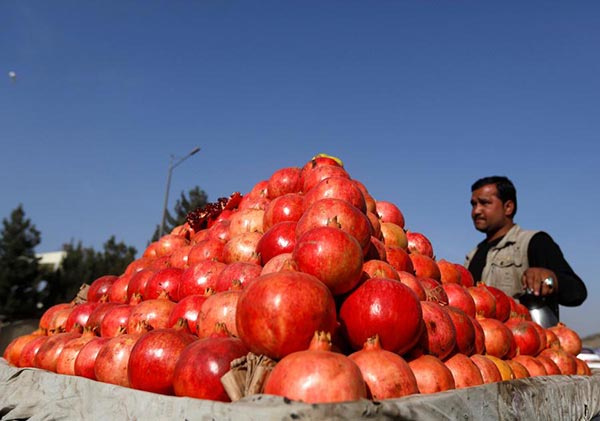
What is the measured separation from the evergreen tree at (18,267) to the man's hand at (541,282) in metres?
27.0

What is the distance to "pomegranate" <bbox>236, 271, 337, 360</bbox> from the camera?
1746mm

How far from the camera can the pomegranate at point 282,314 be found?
1.75 m

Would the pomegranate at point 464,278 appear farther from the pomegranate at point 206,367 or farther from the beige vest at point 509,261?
the pomegranate at point 206,367

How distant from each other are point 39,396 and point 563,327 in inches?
154

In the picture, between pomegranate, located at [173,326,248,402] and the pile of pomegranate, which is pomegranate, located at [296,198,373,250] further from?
pomegranate, located at [173,326,248,402]

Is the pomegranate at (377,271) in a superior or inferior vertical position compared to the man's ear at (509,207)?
inferior

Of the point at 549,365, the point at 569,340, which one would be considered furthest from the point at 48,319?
the point at 569,340

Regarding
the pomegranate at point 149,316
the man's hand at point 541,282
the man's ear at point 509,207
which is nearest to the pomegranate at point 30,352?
the pomegranate at point 149,316

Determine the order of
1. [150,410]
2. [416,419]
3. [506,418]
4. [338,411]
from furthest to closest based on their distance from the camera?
[506,418]
[150,410]
[416,419]
[338,411]

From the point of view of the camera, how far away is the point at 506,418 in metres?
1.96

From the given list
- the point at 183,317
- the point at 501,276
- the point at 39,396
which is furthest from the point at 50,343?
the point at 501,276

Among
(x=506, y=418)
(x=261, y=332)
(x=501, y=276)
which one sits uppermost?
(x=501, y=276)

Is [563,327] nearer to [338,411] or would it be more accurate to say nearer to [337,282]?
[337,282]

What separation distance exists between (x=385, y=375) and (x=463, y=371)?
635 mm
